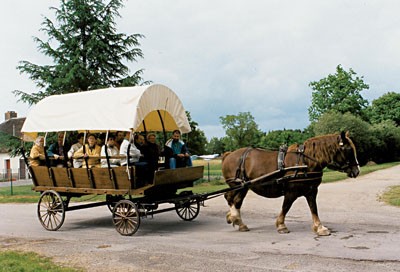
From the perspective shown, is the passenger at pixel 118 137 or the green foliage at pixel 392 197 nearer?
the passenger at pixel 118 137

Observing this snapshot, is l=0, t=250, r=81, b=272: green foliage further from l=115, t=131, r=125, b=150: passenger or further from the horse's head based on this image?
the horse's head

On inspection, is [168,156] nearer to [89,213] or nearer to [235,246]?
[235,246]

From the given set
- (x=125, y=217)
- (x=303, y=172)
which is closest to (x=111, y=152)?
(x=125, y=217)

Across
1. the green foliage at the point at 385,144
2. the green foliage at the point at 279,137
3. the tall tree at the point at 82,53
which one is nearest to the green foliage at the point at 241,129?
the green foliage at the point at 279,137

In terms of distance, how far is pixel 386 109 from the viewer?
7025 cm

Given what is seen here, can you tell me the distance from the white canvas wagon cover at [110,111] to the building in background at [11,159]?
2716 cm

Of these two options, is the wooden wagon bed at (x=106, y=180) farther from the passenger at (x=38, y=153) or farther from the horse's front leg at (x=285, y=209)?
the horse's front leg at (x=285, y=209)

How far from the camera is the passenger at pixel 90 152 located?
33.9ft

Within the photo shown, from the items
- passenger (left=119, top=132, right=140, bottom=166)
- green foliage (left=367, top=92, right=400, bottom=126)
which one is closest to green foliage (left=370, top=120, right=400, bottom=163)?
green foliage (left=367, top=92, right=400, bottom=126)

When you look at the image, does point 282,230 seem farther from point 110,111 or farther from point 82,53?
point 82,53

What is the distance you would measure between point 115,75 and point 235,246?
18.6m

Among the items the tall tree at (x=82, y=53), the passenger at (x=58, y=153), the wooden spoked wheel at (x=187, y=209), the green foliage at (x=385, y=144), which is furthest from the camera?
the green foliage at (x=385, y=144)

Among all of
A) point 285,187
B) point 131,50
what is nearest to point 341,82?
point 131,50

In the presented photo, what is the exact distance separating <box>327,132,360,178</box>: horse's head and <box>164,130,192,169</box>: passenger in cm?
358
